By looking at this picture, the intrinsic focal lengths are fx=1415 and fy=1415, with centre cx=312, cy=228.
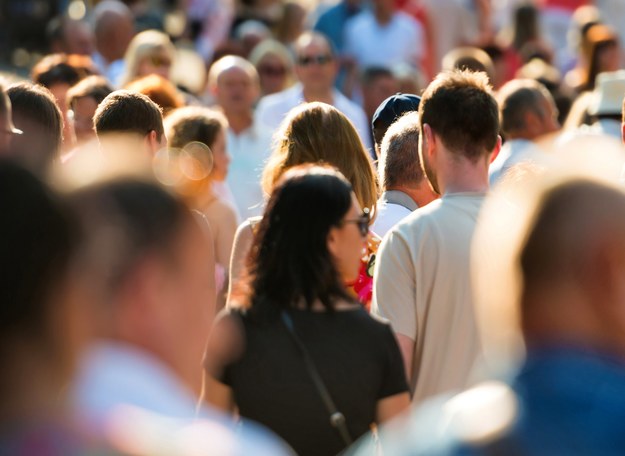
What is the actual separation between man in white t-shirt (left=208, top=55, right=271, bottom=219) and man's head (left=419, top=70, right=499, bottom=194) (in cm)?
404

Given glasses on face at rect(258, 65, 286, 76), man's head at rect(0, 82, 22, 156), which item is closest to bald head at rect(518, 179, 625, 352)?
man's head at rect(0, 82, 22, 156)

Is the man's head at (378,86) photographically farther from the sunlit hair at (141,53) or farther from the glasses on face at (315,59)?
the sunlit hair at (141,53)

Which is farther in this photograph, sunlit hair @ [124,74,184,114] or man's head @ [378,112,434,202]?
sunlit hair @ [124,74,184,114]

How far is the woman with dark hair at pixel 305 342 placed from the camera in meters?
3.96

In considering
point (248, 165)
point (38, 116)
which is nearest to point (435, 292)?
point (38, 116)

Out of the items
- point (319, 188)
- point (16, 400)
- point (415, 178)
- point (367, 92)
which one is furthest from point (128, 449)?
point (367, 92)

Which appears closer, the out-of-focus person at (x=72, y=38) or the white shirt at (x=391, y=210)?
the white shirt at (x=391, y=210)

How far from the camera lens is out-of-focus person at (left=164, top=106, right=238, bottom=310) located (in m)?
6.42

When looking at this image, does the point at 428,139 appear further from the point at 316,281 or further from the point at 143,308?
the point at 143,308

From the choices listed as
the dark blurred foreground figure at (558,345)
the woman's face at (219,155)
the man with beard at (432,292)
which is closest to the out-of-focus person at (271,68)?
the woman's face at (219,155)

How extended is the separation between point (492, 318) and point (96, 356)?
2.44 feet

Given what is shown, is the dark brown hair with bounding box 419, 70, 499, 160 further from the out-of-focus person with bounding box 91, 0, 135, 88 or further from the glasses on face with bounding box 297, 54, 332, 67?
the out-of-focus person with bounding box 91, 0, 135, 88

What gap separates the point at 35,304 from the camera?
212 centimetres

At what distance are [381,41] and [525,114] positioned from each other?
17.1 feet
